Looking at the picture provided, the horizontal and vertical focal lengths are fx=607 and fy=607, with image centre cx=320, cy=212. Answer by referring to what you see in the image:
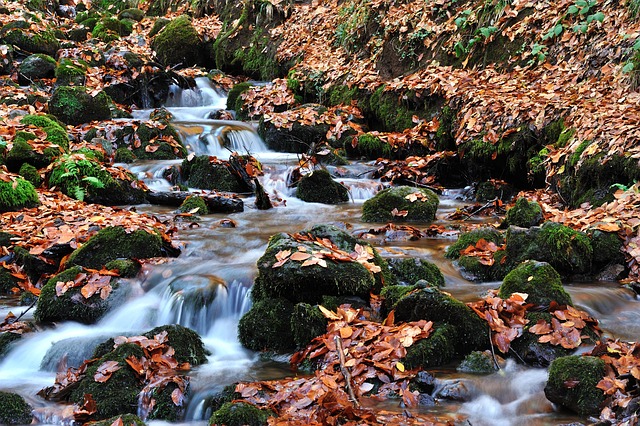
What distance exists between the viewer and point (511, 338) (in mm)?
4750

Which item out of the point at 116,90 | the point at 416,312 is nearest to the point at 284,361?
the point at 416,312

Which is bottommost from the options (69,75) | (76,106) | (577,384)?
(577,384)

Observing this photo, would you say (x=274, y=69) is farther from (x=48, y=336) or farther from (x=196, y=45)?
(x=48, y=336)

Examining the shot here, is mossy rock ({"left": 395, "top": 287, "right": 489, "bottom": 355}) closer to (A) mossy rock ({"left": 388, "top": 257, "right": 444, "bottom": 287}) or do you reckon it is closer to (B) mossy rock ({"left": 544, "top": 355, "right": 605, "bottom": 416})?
(B) mossy rock ({"left": 544, "top": 355, "right": 605, "bottom": 416})

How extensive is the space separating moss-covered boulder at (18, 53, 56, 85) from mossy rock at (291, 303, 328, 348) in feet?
46.2

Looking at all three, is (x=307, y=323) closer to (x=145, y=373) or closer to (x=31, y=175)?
(x=145, y=373)

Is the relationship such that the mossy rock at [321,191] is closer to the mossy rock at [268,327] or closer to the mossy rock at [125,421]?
the mossy rock at [268,327]

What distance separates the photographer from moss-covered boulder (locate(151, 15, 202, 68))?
20344 millimetres

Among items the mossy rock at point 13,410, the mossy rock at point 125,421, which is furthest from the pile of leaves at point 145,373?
the mossy rock at point 125,421

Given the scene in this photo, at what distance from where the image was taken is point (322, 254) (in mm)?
5488

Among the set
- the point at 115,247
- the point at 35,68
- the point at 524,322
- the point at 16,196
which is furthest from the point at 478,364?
the point at 35,68

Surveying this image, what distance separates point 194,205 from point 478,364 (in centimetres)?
611

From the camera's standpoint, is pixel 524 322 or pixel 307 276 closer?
→ pixel 524 322

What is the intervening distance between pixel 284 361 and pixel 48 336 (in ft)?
7.45
